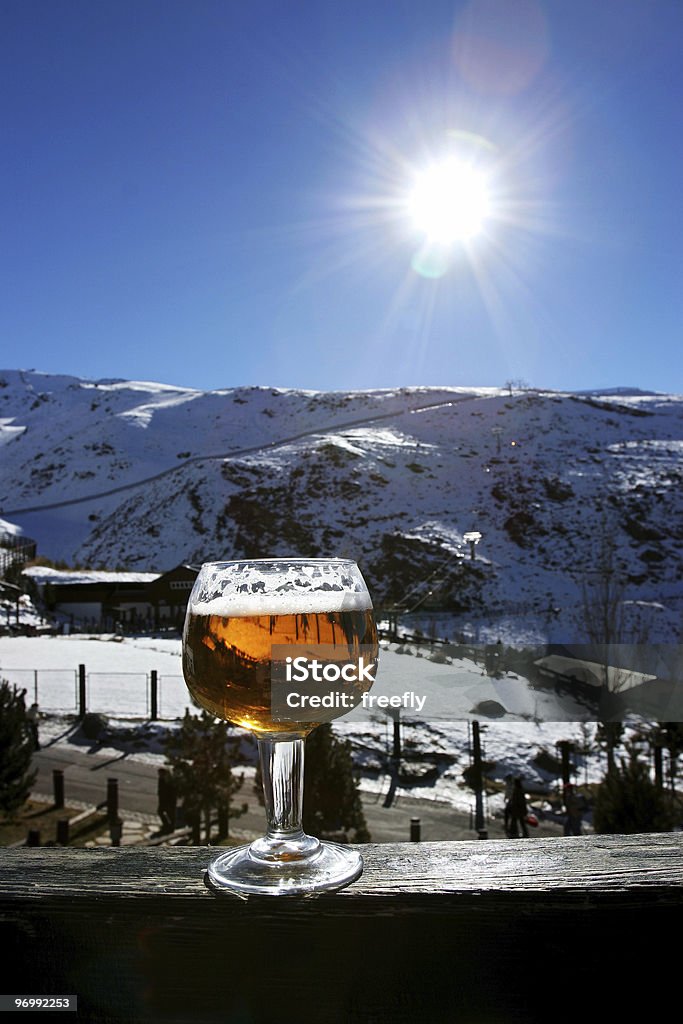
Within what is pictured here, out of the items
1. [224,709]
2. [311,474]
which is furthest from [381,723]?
[224,709]

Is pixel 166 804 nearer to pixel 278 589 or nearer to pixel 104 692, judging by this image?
pixel 104 692

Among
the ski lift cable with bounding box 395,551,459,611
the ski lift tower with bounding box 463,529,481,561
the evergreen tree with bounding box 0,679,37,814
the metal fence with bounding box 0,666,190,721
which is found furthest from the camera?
the metal fence with bounding box 0,666,190,721

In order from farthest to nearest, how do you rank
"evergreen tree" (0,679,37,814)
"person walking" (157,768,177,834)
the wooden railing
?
"person walking" (157,768,177,834) → "evergreen tree" (0,679,37,814) → the wooden railing

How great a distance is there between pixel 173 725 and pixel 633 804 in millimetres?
7350

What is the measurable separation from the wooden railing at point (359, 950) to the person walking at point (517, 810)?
704cm

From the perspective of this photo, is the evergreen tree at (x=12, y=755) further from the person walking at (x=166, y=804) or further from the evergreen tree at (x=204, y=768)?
the person walking at (x=166, y=804)

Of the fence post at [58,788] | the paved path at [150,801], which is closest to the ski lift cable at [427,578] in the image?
the paved path at [150,801]

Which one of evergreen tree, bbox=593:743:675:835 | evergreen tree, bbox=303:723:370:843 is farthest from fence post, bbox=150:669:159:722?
evergreen tree, bbox=593:743:675:835

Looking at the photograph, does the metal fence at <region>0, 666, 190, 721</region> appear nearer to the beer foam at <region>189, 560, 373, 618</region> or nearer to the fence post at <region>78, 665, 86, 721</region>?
the fence post at <region>78, 665, 86, 721</region>

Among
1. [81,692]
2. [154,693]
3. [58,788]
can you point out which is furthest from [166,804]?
Result: [81,692]

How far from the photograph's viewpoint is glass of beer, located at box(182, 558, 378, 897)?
1.93 ft

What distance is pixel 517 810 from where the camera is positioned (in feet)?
22.5

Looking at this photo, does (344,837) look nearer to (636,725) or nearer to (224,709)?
(636,725)

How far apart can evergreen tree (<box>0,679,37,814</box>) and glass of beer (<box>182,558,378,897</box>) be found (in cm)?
681
